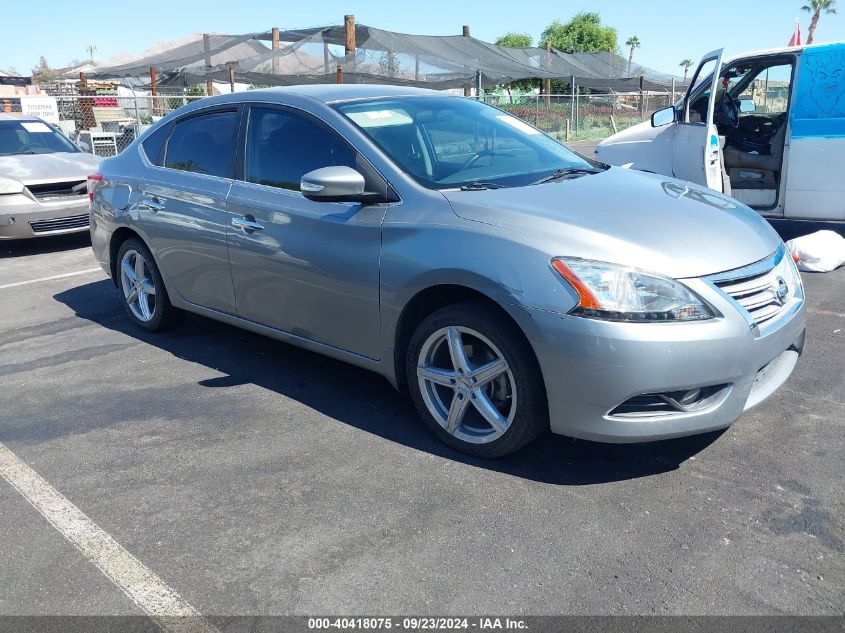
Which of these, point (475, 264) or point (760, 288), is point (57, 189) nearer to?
point (475, 264)

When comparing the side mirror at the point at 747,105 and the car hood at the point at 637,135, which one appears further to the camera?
the car hood at the point at 637,135

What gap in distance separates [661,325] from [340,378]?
2.24 m

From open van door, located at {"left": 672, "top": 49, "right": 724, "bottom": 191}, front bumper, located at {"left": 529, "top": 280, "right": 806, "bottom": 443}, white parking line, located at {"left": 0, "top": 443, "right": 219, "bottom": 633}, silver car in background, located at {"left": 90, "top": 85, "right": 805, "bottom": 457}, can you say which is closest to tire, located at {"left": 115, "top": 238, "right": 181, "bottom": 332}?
silver car in background, located at {"left": 90, "top": 85, "right": 805, "bottom": 457}

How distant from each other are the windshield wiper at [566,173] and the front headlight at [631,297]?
3.21ft

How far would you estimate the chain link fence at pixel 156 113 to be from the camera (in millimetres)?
15328

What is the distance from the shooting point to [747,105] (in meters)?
8.73

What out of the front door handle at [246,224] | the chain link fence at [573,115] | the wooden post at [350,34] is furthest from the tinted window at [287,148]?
the chain link fence at [573,115]

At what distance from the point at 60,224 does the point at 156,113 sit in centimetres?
1192

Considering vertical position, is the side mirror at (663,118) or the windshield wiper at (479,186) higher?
the side mirror at (663,118)

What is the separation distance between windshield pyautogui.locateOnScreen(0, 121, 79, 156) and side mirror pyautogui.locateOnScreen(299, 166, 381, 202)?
773cm

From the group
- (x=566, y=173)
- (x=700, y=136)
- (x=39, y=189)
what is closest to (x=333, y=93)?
(x=566, y=173)

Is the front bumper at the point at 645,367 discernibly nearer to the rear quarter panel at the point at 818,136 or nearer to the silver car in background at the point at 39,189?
the rear quarter panel at the point at 818,136

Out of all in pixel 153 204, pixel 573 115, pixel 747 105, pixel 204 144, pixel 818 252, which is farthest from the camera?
pixel 573 115

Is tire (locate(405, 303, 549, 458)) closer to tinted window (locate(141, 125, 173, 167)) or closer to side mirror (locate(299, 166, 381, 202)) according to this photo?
side mirror (locate(299, 166, 381, 202))
